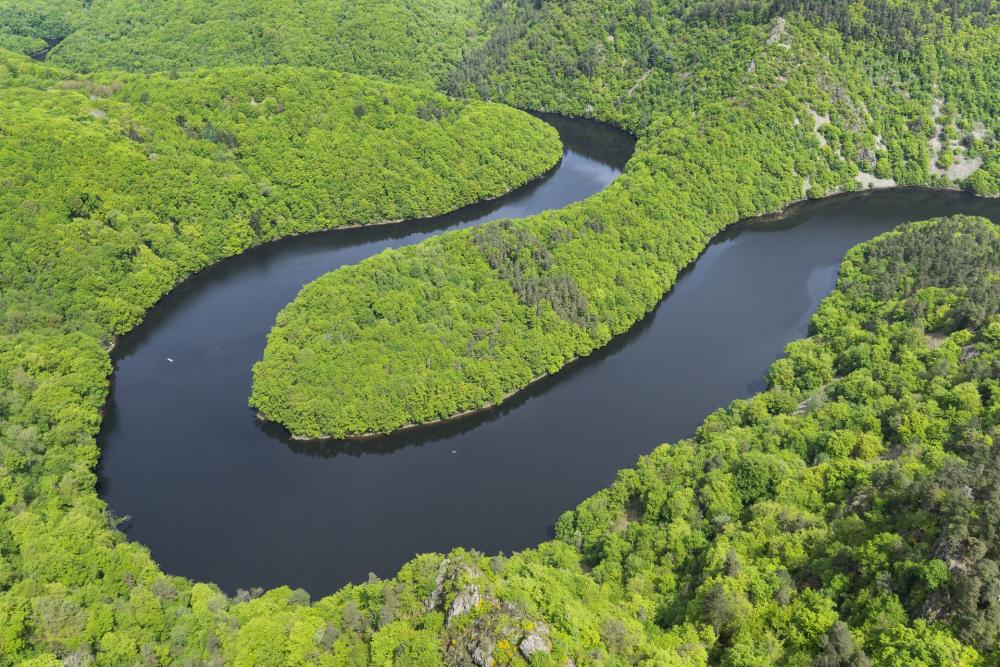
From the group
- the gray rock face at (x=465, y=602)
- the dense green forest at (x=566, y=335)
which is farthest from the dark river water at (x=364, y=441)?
the gray rock face at (x=465, y=602)

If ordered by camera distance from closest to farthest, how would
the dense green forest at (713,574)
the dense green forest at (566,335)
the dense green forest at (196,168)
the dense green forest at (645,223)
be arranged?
1. the dense green forest at (713,574)
2. the dense green forest at (566,335)
3. the dense green forest at (645,223)
4. the dense green forest at (196,168)

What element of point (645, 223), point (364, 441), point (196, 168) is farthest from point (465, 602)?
point (196, 168)

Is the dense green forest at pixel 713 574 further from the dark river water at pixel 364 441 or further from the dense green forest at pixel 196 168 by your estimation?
the dense green forest at pixel 196 168

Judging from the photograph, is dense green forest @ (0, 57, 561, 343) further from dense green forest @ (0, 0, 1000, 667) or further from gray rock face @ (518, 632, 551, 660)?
gray rock face @ (518, 632, 551, 660)

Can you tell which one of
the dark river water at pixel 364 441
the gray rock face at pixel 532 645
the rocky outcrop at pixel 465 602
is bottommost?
the dark river water at pixel 364 441

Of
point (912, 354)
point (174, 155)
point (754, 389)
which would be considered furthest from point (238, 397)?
point (912, 354)

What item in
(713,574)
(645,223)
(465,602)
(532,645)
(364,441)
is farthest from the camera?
(645,223)

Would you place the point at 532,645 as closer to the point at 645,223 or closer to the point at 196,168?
the point at 645,223

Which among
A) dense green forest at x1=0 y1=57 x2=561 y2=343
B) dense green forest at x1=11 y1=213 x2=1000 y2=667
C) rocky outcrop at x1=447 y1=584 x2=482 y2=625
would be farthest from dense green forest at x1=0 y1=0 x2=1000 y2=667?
dense green forest at x1=0 y1=57 x2=561 y2=343
